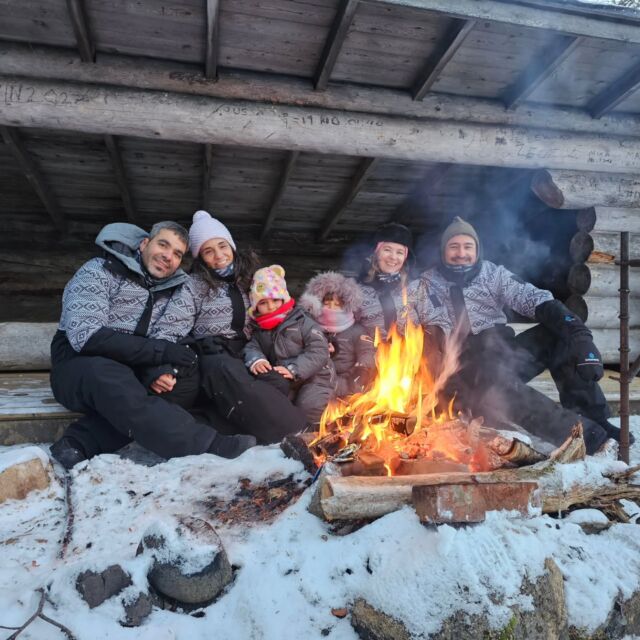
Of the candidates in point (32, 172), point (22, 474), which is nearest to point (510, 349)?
point (22, 474)

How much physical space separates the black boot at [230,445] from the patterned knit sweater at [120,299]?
96cm

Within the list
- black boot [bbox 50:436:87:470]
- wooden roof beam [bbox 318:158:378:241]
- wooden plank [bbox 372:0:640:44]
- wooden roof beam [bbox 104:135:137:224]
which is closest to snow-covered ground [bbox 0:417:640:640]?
black boot [bbox 50:436:87:470]

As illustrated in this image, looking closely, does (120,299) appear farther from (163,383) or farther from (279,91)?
(279,91)

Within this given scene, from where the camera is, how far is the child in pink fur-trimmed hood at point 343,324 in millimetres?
4438

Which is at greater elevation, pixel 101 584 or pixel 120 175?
pixel 120 175

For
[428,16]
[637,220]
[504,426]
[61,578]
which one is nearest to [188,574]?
[61,578]

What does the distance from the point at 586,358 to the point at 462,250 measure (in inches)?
52.9

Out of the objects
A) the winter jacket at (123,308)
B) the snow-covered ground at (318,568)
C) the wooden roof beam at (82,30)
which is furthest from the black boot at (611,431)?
the wooden roof beam at (82,30)

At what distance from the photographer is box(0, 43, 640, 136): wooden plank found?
3.74 meters

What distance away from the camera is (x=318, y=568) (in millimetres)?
2041

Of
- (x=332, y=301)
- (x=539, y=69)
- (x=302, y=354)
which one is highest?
(x=539, y=69)

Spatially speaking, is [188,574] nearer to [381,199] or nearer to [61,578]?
[61,578]

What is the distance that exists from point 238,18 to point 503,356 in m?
3.39

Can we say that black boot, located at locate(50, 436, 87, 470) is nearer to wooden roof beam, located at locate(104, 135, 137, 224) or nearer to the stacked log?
wooden roof beam, located at locate(104, 135, 137, 224)
